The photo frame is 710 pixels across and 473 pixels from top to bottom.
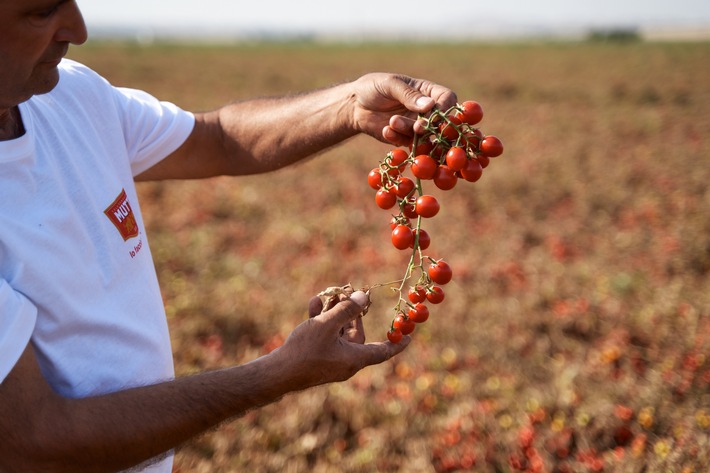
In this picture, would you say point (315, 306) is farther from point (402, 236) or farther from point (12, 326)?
point (12, 326)

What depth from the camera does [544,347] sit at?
15.7ft

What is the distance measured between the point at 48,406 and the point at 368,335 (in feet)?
11.7

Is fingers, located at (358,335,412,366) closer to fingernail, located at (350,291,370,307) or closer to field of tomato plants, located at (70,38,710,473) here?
fingernail, located at (350,291,370,307)

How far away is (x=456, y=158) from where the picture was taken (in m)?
1.77

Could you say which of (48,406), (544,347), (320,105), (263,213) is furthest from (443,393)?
(263,213)

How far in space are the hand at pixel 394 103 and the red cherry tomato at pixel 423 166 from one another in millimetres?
104

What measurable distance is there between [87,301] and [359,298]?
2.51 ft

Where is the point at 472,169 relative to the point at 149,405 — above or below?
above

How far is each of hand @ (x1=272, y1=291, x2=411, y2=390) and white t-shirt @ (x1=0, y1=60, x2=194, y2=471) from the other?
1.49ft

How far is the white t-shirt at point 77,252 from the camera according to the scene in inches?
59.9

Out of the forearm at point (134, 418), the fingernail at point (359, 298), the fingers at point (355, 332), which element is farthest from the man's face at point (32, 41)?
the fingers at point (355, 332)

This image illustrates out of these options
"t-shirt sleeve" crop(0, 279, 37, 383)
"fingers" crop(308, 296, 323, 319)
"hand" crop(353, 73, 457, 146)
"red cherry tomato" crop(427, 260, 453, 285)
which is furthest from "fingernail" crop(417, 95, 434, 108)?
"t-shirt sleeve" crop(0, 279, 37, 383)

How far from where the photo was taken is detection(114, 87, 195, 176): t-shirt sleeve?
2225 millimetres

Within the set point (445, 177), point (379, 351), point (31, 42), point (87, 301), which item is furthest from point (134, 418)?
point (445, 177)
